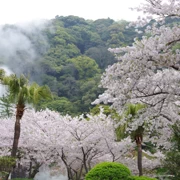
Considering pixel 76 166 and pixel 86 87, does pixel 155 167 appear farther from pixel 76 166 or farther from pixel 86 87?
pixel 86 87

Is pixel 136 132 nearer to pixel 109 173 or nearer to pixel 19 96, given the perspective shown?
pixel 109 173

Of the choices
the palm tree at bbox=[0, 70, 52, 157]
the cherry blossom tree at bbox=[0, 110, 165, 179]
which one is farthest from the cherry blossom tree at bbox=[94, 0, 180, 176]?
the palm tree at bbox=[0, 70, 52, 157]

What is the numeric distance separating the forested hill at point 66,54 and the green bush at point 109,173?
87.1 ft

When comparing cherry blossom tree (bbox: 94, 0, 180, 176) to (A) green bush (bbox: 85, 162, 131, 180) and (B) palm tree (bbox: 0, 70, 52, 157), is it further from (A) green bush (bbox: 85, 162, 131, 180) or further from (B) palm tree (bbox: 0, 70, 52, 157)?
(B) palm tree (bbox: 0, 70, 52, 157)

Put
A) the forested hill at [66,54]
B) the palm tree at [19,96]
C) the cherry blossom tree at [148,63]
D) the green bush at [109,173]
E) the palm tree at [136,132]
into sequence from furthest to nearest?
the forested hill at [66,54] < the palm tree at [19,96] < the palm tree at [136,132] < the green bush at [109,173] < the cherry blossom tree at [148,63]

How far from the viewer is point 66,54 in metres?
56.2

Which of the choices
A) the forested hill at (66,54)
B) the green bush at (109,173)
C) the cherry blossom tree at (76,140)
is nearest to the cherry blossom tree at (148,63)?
the green bush at (109,173)

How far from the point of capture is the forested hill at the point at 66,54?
134 ft

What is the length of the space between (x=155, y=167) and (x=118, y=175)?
6.78 m

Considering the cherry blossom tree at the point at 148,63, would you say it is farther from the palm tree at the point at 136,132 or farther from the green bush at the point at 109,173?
the palm tree at the point at 136,132

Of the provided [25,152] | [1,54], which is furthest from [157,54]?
[1,54]

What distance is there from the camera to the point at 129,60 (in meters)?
5.93

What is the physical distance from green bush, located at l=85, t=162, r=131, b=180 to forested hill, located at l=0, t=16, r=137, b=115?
26.5 metres

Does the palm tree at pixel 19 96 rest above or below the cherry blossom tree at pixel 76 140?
above
